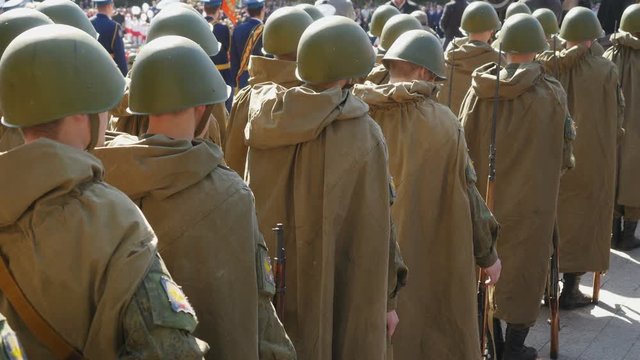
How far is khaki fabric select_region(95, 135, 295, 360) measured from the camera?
9.04 feet

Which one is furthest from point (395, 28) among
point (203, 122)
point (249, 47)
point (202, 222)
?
point (202, 222)

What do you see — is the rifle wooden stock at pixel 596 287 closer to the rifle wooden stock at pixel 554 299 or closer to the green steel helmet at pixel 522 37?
the rifle wooden stock at pixel 554 299

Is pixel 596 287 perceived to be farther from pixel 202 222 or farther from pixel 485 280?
pixel 202 222

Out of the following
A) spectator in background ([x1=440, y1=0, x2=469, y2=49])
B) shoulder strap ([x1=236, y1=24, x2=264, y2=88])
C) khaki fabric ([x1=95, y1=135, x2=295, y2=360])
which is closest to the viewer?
khaki fabric ([x1=95, y1=135, x2=295, y2=360])

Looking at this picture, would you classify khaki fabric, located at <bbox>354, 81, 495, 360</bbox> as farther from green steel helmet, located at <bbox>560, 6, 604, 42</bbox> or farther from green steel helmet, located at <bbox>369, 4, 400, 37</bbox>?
green steel helmet, located at <bbox>369, 4, 400, 37</bbox>

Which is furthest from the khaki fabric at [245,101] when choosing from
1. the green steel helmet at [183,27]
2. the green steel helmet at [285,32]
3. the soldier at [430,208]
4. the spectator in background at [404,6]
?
the spectator in background at [404,6]

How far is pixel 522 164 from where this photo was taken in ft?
19.9

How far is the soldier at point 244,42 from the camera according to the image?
11.2 metres

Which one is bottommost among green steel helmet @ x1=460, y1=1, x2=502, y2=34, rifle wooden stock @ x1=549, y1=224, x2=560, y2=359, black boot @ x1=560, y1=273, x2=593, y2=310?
black boot @ x1=560, y1=273, x2=593, y2=310

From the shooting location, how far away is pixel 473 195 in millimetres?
4848

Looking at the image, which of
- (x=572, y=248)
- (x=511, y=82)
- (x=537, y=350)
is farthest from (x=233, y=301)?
(x=572, y=248)

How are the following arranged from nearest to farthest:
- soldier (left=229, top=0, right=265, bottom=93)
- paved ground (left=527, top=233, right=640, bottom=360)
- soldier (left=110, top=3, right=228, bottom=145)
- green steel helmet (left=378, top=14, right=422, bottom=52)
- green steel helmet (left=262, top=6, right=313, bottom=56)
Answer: green steel helmet (left=262, top=6, right=313, bottom=56), soldier (left=110, top=3, right=228, bottom=145), paved ground (left=527, top=233, right=640, bottom=360), green steel helmet (left=378, top=14, right=422, bottom=52), soldier (left=229, top=0, right=265, bottom=93)

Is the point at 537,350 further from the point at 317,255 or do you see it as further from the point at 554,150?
the point at 317,255

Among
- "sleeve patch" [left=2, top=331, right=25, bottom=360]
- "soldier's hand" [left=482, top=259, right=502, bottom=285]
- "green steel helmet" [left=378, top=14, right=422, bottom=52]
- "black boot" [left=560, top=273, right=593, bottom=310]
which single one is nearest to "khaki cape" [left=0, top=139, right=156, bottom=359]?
"sleeve patch" [left=2, top=331, right=25, bottom=360]
